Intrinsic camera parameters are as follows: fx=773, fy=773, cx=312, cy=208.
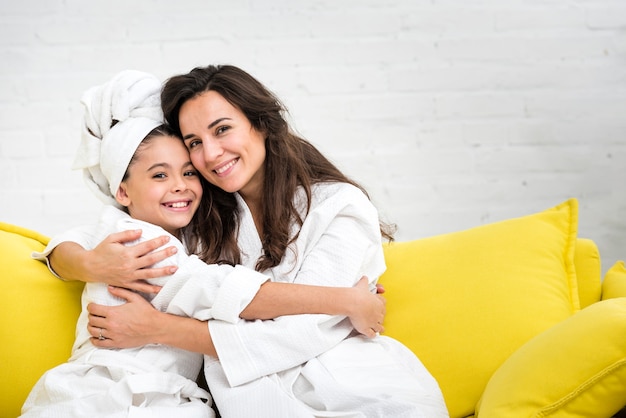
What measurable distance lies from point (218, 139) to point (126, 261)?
0.41m

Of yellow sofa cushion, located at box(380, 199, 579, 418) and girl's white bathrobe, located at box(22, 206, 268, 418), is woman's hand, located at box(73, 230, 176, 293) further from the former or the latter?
yellow sofa cushion, located at box(380, 199, 579, 418)

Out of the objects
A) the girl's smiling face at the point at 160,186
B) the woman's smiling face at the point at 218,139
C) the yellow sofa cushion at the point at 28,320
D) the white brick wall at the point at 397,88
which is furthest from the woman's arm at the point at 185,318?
the white brick wall at the point at 397,88

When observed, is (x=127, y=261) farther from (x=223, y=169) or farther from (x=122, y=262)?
(x=223, y=169)

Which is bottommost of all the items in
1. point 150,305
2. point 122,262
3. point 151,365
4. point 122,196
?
point 151,365

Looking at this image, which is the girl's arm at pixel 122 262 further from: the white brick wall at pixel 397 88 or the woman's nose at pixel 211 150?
the white brick wall at pixel 397 88

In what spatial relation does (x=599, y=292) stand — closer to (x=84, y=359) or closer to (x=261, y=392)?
(x=261, y=392)

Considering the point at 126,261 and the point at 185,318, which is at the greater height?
the point at 126,261

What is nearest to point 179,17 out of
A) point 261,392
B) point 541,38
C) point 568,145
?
point 541,38

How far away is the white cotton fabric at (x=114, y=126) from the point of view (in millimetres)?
1966

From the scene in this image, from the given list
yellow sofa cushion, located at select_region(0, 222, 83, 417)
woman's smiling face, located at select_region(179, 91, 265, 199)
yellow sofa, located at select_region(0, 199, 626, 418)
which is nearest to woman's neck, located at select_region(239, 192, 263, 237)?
woman's smiling face, located at select_region(179, 91, 265, 199)

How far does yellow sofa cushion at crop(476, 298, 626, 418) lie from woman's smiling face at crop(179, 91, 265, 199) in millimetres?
863

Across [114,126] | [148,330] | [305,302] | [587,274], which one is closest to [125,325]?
[148,330]

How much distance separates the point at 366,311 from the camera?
A: 1858 mm

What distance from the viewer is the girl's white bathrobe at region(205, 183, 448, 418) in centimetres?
170
